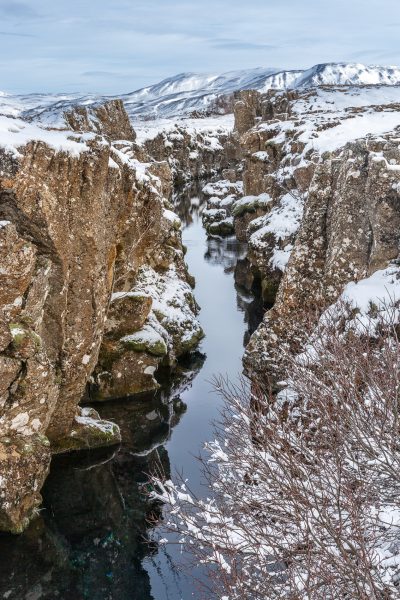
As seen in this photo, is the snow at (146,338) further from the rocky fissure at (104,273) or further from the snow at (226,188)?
the snow at (226,188)

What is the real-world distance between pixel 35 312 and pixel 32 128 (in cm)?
567

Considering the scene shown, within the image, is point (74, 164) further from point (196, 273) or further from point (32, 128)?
point (196, 273)

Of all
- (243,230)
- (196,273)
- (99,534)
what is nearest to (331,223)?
(99,534)

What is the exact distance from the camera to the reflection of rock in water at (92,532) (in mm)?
16375

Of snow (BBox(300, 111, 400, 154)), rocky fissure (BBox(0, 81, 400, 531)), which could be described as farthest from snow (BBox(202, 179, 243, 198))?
rocky fissure (BBox(0, 81, 400, 531))

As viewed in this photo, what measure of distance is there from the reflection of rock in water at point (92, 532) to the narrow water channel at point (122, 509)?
0.10ft

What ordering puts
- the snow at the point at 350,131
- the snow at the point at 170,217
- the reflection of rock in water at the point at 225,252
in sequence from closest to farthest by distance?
the snow at the point at 170,217 → the snow at the point at 350,131 → the reflection of rock in water at the point at 225,252

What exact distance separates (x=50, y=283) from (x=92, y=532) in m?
7.94

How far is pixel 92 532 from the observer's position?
18.8 metres

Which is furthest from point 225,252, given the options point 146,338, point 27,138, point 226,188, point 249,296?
point 27,138

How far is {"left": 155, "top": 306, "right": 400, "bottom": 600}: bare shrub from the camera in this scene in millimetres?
9516

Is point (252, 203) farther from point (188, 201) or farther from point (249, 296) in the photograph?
point (188, 201)

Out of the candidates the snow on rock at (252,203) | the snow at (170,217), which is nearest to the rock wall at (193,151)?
the snow on rock at (252,203)

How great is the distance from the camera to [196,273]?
4791 centimetres
